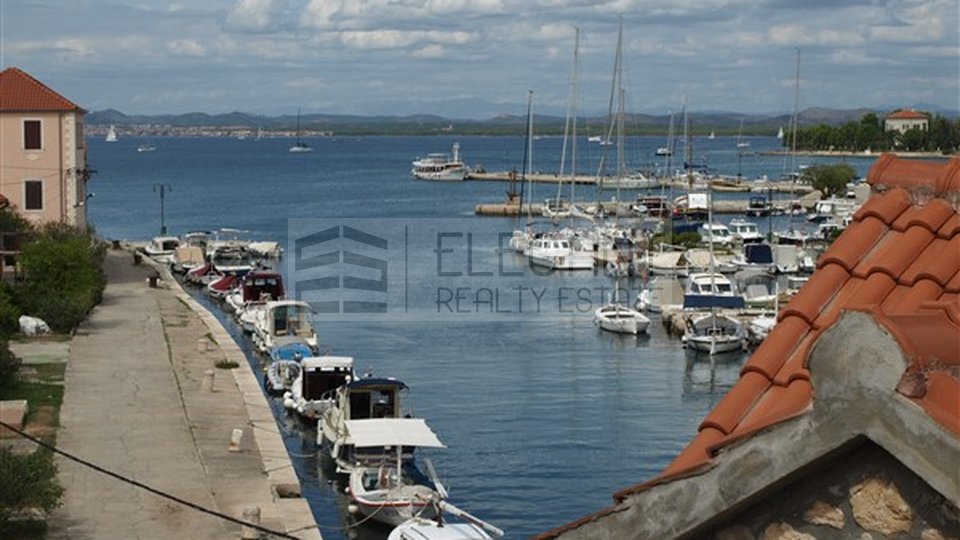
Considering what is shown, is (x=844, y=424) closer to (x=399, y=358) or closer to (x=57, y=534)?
(x=57, y=534)

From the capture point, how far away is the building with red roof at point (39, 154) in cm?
5100

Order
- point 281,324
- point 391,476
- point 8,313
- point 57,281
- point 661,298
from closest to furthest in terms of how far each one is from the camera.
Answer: point 391,476 → point 8,313 → point 57,281 → point 281,324 → point 661,298

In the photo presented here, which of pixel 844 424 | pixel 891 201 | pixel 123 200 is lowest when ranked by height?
pixel 123 200

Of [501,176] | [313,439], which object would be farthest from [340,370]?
[501,176]

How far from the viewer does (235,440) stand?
2559cm

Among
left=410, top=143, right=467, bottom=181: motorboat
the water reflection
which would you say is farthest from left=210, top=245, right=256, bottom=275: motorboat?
left=410, top=143, right=467, bottom=181: motorboat

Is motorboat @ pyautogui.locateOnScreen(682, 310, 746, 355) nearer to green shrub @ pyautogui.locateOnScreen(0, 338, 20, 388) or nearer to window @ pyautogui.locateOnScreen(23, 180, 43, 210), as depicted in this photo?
green shrub @ pyautogui.locateOnScreen(0, 338, 20, 388)

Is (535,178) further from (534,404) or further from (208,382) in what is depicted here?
(208,382)

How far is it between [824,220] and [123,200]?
7900 cm

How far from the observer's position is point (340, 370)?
33344 mm

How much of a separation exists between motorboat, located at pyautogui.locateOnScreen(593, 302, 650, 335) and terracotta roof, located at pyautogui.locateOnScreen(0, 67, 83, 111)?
784 inches

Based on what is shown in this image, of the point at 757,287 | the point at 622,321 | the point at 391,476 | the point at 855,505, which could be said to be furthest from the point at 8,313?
the point at 855,505

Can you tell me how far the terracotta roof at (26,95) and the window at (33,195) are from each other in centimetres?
263

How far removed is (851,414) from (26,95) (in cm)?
5127
